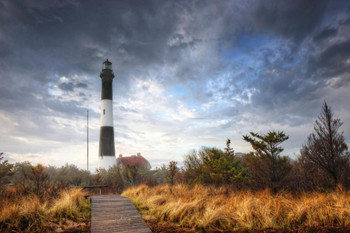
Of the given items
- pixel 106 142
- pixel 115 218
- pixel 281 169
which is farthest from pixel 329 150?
pixel 106 142

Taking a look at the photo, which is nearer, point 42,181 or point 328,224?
point 328,224

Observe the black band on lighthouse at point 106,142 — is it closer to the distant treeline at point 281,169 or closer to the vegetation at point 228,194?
the vegetation at point 228,194

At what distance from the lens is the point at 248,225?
675 centimetres

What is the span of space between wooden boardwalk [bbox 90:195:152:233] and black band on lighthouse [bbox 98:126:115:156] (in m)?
18.2

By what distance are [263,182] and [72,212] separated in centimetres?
910

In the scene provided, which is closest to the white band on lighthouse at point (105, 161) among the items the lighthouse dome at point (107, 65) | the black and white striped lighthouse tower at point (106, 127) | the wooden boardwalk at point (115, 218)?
the black and white striped lighthouse tower at point (106, 127)

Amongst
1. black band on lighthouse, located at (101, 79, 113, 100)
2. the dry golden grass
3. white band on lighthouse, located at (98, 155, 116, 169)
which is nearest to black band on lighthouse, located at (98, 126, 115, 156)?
white band on lighthouse, located at (98, 155, 116, 169)

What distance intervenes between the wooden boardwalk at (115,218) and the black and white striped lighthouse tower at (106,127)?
18223 millimetres

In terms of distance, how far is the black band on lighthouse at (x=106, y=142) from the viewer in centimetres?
2758

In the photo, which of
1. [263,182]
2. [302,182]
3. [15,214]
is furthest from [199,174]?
[15,214]

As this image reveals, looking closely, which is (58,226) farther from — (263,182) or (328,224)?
(263,182)

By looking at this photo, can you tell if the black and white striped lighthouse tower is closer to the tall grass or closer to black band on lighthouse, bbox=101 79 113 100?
black band on lighthouse, bbox=101 79 113 100

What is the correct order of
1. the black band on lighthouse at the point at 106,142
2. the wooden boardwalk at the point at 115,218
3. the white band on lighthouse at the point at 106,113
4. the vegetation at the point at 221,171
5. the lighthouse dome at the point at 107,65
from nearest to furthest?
the wooden boardwalk at the point at 115,218, the vegetation at the point at 221,171, the black band on lighthouse at the point at 106,142, the white band on lighthouse at the point at 106,113, the lighthouse dome at the point at 107,65

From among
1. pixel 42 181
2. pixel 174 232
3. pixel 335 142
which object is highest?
pixel 335 142
